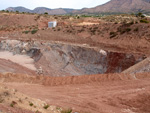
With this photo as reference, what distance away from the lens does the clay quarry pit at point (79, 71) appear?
945 cm

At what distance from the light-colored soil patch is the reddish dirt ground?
820 cm

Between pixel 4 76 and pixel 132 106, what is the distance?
10642mm

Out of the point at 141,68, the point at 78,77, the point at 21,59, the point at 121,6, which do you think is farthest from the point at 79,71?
the point at 121,6

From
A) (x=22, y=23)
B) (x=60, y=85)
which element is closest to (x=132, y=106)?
(x=60, y=85)

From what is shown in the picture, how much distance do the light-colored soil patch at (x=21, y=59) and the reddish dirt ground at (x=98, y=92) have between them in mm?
8203

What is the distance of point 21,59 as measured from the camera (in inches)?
981

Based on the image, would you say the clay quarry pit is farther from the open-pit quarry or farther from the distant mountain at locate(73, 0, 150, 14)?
the distant mountain at locate(73, 0, 150, 14)

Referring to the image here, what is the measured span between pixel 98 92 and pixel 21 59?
16.5m

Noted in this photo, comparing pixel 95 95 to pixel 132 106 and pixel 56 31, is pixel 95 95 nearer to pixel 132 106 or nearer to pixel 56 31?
pixel 132 106

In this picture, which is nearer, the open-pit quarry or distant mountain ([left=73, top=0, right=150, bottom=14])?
the open-pit quarry

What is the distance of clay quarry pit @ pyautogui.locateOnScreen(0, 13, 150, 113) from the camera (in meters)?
9.45

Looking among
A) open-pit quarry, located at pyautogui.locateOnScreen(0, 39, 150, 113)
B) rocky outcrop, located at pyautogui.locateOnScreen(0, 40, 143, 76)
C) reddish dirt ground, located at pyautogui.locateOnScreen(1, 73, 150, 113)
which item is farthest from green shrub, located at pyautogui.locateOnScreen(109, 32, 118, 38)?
reddish dirt ground, located at pyautogui.locateOnScreen(1, 73, 150, 113)

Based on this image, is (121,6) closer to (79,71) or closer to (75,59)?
(75,59)

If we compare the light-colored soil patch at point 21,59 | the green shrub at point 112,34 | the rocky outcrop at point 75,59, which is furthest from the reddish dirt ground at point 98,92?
the green shrub at point 112,34
